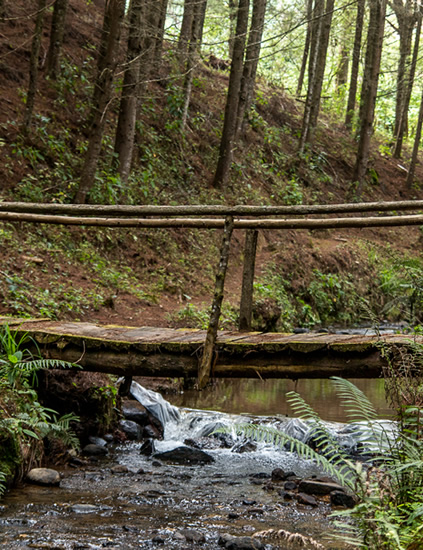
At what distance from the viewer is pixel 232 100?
593 inches

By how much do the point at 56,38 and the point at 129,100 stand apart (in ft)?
10.3

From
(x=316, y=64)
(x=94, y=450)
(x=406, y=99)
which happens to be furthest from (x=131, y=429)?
(x=406, y=99)

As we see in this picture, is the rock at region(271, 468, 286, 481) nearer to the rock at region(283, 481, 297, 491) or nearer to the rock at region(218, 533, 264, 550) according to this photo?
the rock at region(283, 481, 297, 491)

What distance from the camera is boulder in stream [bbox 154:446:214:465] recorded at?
570cm

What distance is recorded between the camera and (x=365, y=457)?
6273 millimetres

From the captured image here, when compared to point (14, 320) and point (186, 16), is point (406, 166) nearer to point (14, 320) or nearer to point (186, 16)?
point (186, 16)

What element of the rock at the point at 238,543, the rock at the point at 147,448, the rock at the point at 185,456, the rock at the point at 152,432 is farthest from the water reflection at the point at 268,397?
the rock at the point at 238,543

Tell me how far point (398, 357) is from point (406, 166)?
24.4 metres

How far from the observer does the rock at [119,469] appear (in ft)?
16.8

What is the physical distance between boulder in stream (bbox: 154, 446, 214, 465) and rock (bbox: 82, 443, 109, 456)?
1.64 feet

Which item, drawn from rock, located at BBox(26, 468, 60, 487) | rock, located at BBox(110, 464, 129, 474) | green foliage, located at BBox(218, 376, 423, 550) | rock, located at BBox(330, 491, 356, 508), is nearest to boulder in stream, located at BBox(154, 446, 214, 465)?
rock, located at BBox(110, 464, 129, 474)

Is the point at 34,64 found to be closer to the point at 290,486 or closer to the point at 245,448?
the point at 245,448

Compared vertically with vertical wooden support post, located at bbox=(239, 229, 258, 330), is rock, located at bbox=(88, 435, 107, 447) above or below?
below

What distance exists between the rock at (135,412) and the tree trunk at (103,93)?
16.5ft
